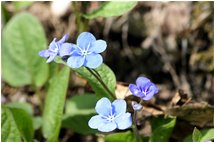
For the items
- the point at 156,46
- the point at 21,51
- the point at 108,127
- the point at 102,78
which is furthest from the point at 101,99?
the point at 156,46

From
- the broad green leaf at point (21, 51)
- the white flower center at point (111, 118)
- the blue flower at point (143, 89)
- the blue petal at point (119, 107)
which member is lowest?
the white flower center at point (111, 118)

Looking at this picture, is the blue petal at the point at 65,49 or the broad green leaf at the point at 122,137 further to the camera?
the broad green leaf at the point at 122,137

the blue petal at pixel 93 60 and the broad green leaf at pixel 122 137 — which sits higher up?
the blue petal at pixel 93 60

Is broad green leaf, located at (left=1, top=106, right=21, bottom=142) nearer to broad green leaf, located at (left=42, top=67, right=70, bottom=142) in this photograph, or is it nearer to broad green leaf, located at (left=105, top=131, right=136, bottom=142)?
broad green leaf, located at (left=42, top=67, right=70, bottom=142)

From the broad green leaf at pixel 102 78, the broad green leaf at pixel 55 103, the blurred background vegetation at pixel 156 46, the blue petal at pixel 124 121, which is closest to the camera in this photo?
the blue petal at pixel 124 121

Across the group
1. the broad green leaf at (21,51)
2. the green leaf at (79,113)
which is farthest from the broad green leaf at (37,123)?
the broad green leaf at (21,51)

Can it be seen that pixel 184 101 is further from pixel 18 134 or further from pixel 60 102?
pixel 18 134

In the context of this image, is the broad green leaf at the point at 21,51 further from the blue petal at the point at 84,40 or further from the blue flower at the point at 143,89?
the blue flower at the point at 143,89
